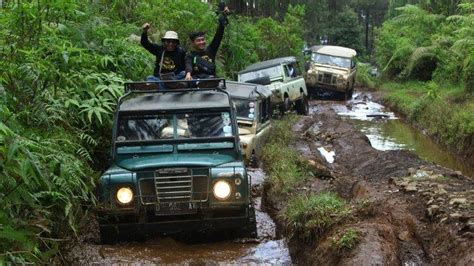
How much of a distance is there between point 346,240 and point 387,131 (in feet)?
51.3

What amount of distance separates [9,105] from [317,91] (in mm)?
24918

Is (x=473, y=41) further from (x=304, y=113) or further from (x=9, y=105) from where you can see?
(x=9, y=105)

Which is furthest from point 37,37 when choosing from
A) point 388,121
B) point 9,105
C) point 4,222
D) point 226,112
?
point 388,121

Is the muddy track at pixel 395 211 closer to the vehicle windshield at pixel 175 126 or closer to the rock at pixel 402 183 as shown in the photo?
the rock at pixel 402 183

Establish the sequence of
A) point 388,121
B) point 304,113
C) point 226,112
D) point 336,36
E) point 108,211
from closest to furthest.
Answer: point 108,211 → point 226,112 → point 304,113 → point 388,121 → point 336,36

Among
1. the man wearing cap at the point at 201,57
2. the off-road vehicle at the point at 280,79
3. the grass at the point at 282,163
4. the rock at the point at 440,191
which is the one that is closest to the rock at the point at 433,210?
the rock at the point at 440,191

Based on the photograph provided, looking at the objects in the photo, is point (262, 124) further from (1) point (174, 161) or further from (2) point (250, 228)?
(1) point (174, 161)

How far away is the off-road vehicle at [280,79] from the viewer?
18.6 meters

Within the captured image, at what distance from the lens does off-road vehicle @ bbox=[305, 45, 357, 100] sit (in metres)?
28.4

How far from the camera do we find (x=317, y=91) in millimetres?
30188

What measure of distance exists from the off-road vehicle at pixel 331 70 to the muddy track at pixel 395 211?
14418 millimetres

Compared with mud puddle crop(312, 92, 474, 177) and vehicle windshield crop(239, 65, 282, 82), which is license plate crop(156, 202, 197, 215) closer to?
mud puddle crop(312, 92, 474, 177)

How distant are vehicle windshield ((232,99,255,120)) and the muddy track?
1546 mm

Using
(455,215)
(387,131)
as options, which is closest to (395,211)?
(455,215)
